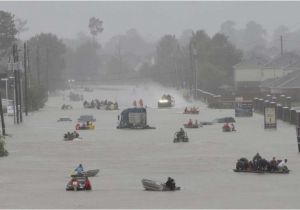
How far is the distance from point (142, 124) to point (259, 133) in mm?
10261

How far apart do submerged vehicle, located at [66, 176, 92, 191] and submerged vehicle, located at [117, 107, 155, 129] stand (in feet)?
114

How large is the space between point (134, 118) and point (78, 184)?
35.9 m

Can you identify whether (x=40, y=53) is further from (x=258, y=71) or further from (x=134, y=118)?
(x=134, y=118)

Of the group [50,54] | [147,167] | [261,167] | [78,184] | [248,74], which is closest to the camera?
[78,184]

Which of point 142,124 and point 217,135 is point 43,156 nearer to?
point 217,135

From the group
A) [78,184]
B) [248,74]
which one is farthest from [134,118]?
[248,74]

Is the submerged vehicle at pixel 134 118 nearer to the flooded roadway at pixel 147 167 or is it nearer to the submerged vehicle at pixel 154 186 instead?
the flooded roadway at pixel 147 167

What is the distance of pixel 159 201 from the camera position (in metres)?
28.0

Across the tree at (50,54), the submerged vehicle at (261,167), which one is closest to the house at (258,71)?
the tree at (50,54)

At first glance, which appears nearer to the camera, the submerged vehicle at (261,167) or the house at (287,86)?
the submerged vehicle at (261,167)

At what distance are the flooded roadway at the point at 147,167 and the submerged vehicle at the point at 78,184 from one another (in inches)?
15.7

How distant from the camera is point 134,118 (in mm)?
66938

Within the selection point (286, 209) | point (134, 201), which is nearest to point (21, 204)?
point (134, 201)

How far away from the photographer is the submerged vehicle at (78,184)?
3081 cm
